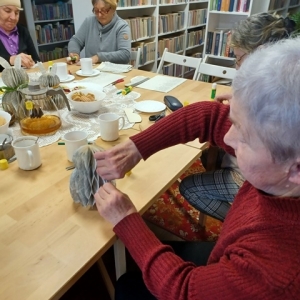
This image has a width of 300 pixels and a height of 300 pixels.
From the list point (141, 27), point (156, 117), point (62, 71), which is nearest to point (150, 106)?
point (156, 117)

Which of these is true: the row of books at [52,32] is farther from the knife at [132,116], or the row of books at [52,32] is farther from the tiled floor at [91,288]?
the tiled floor at [91,288]

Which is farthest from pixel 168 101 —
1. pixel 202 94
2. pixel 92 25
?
pixel 92 25

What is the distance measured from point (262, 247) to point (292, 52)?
34 cm

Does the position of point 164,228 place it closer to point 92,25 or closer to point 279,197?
point 279,197

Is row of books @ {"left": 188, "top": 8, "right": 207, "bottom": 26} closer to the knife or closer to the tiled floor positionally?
the knife

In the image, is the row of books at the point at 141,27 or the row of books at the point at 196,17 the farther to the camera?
the row of books at the point at 196,17

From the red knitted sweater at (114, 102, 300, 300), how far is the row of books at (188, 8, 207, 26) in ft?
13.1

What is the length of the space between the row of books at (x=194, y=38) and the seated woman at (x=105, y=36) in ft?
6.74

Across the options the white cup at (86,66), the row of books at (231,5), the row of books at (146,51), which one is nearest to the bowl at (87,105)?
the white cup at (86,66)

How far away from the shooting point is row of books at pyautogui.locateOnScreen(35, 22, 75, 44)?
3848 mm

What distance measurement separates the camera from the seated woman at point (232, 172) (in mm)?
1308

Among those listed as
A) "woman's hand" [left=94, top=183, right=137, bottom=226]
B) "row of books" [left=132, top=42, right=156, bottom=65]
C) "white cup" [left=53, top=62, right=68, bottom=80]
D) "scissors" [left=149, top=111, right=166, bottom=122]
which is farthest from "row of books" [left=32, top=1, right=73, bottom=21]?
"woman's hand" [left=94, top=183, right=137, bottom=226]

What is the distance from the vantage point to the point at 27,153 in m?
0.92

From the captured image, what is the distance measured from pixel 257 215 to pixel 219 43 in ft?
10.8
